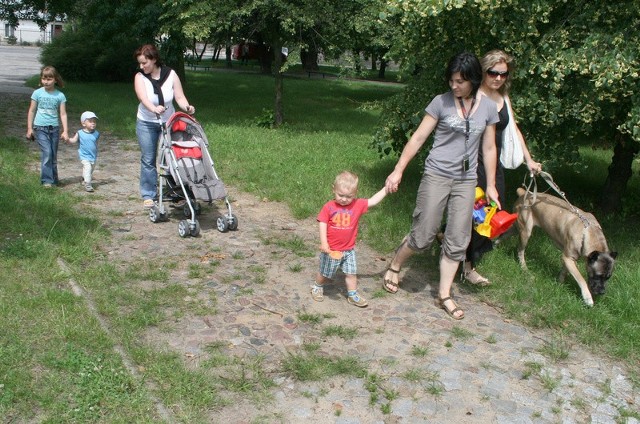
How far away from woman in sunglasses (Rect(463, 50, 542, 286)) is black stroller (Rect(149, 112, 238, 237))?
277 cm

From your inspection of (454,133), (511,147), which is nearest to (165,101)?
(454,133)

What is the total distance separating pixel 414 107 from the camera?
8.95m

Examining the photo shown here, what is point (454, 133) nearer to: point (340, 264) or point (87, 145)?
point (340, 264)

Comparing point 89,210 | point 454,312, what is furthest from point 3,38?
point 454,312

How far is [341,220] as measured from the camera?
5.71 m

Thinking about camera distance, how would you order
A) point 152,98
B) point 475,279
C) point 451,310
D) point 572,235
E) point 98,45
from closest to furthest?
point 451,310 → point 572,235 → point 475,279 → point 152,98 → point 98,45

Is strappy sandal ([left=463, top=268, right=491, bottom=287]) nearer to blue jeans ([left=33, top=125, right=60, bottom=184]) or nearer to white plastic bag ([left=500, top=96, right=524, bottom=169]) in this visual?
white plastic bag ([left=500, top=96, right=524, bottom=169])

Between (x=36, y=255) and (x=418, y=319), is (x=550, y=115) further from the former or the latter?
(x=36, y=255)

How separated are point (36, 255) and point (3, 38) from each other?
232 feet

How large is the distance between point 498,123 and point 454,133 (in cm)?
75

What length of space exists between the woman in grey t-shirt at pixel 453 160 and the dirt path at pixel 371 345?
55 cm

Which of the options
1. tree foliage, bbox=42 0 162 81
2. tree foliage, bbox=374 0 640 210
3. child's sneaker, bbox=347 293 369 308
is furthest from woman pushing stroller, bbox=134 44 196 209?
tree foliage, bbox=42 0 162 81

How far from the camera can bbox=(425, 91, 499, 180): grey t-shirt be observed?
5.53 meters

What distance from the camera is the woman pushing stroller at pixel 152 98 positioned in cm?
780
